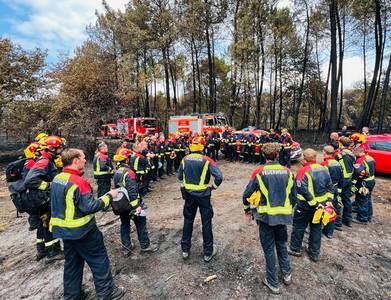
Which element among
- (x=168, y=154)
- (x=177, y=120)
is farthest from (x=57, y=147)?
(x=177, y=120)

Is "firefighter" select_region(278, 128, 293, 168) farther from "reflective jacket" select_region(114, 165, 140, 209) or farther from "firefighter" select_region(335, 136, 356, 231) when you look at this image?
"reflective jacket" select_region(114, 165, 140, 209)

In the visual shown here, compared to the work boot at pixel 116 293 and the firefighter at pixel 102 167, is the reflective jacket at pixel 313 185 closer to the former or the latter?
the work boot at pixel 116 293

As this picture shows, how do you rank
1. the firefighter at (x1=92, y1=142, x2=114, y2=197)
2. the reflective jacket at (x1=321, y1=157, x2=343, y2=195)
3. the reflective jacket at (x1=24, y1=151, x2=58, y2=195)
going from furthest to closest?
the firefighter at (x1=92, y1=142, x2=114, y2=197), the reflective jacket at (x1=321, y1=157, x2=343, y2=195), the reflective jacket at (x1=24, y1=151, x2=58, y2=195)

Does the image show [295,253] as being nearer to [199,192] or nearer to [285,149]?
[199,192]

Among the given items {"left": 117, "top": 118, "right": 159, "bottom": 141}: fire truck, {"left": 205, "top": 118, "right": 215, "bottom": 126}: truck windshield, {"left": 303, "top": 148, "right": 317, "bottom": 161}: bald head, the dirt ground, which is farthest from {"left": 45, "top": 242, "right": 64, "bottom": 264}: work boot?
{"left": 117, "top": 118, "right": 159, "bottom": 141}: fire truck

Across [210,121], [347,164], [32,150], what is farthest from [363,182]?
[210,121]

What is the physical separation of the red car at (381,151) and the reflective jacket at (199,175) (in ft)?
24.8

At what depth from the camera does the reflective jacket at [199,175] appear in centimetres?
399

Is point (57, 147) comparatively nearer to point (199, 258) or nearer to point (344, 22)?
point (199, 258)

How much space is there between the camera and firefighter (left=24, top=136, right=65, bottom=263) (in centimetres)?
395

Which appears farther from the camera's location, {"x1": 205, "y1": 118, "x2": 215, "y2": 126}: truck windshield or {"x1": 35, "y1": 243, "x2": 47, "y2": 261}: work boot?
{"x1": 205, "y1": 118, "x2": 215, "y2": 126}: truck windshield

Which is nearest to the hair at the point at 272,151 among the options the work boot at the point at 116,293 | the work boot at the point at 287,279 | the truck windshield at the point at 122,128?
the work boot at the point at 287,279

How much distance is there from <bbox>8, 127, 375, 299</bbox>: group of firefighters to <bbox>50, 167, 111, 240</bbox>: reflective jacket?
11mm

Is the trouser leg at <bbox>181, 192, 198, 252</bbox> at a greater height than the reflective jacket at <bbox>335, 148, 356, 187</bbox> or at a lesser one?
lesser
